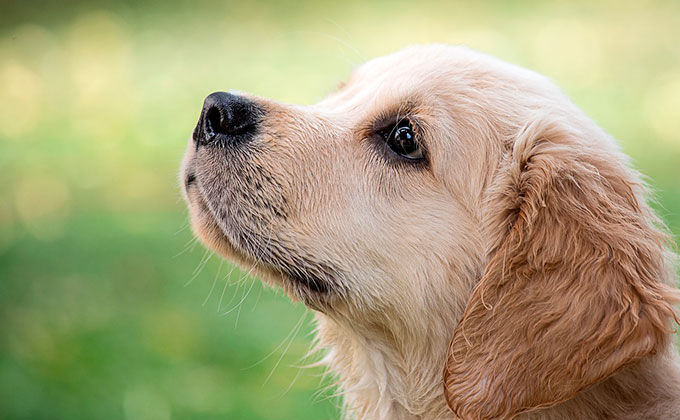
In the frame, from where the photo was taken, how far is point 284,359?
17.9 ft

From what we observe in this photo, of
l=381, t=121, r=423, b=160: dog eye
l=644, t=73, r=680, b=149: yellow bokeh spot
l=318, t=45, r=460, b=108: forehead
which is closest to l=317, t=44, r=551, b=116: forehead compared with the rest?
l=318, t=45, r=460, b=108: forehead

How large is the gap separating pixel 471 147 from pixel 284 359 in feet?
9.17

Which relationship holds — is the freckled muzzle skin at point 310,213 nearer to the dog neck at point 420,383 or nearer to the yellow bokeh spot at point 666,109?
the dog neck at point 420,383

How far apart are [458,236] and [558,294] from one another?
0.42 meters

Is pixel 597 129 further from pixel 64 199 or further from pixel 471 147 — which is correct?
pixel 64 199

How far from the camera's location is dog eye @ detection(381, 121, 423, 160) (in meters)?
3.13

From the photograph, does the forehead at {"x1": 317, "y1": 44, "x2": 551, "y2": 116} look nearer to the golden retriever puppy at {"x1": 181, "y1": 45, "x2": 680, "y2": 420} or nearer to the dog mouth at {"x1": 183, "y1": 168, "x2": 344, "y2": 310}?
the golden retriever puppy at {"x1": 181, "y1": 45, "x2": 680, "y2": 420}

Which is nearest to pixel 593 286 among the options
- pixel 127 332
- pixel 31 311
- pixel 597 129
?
pixel 597 129

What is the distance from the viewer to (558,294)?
9.05ft

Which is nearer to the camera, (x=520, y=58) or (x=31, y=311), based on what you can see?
(x=31, y=311)

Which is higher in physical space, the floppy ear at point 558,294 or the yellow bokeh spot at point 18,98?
the floppy ear at point 558,294

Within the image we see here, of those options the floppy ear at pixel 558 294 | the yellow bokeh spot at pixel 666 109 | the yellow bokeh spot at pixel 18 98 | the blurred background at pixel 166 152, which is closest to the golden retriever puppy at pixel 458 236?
the floppy ear at pixel 558 294

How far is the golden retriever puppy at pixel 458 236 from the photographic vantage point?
2.73 m

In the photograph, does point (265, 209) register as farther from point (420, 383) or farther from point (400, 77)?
point (420, 383)
